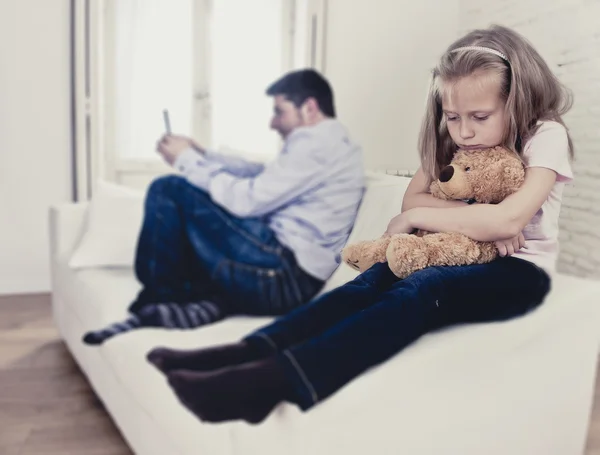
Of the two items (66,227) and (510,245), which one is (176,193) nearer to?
(66,227)

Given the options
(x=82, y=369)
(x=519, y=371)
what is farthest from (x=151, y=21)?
(x=519, y=371)

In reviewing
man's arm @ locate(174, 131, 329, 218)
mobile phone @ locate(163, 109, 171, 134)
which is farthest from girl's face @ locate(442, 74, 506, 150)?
mobile phone @ locate(163, 109, 171, 134)

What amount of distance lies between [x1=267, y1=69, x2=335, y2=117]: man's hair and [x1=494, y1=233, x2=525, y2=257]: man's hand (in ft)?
2.64

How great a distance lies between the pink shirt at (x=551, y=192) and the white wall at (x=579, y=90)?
0.26 m

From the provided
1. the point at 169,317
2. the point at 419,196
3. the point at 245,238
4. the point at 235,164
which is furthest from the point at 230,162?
the point at 419,196

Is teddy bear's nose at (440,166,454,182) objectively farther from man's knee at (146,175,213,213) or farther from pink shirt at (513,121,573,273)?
man's knee at (146,175,213,213)

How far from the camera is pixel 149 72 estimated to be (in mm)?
1496

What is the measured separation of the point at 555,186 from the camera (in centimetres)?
84

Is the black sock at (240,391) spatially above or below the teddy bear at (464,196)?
below

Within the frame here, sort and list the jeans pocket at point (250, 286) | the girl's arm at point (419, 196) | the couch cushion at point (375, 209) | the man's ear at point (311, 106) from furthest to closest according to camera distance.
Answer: the man's ear at point (311, 106)
the jeans pocket at point (250, 286)
the couch cushion at point (375, 209)
the girl's arm at point (419, 196)

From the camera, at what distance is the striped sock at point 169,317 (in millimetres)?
1186

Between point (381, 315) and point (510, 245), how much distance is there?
233 millimetres

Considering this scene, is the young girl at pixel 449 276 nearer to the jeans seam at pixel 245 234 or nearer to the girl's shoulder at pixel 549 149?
the girl's shoulder at pixel 549 149

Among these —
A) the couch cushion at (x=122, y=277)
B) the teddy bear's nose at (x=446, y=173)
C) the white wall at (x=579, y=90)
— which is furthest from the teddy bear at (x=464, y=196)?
the white wall at (x=579, y=90)
